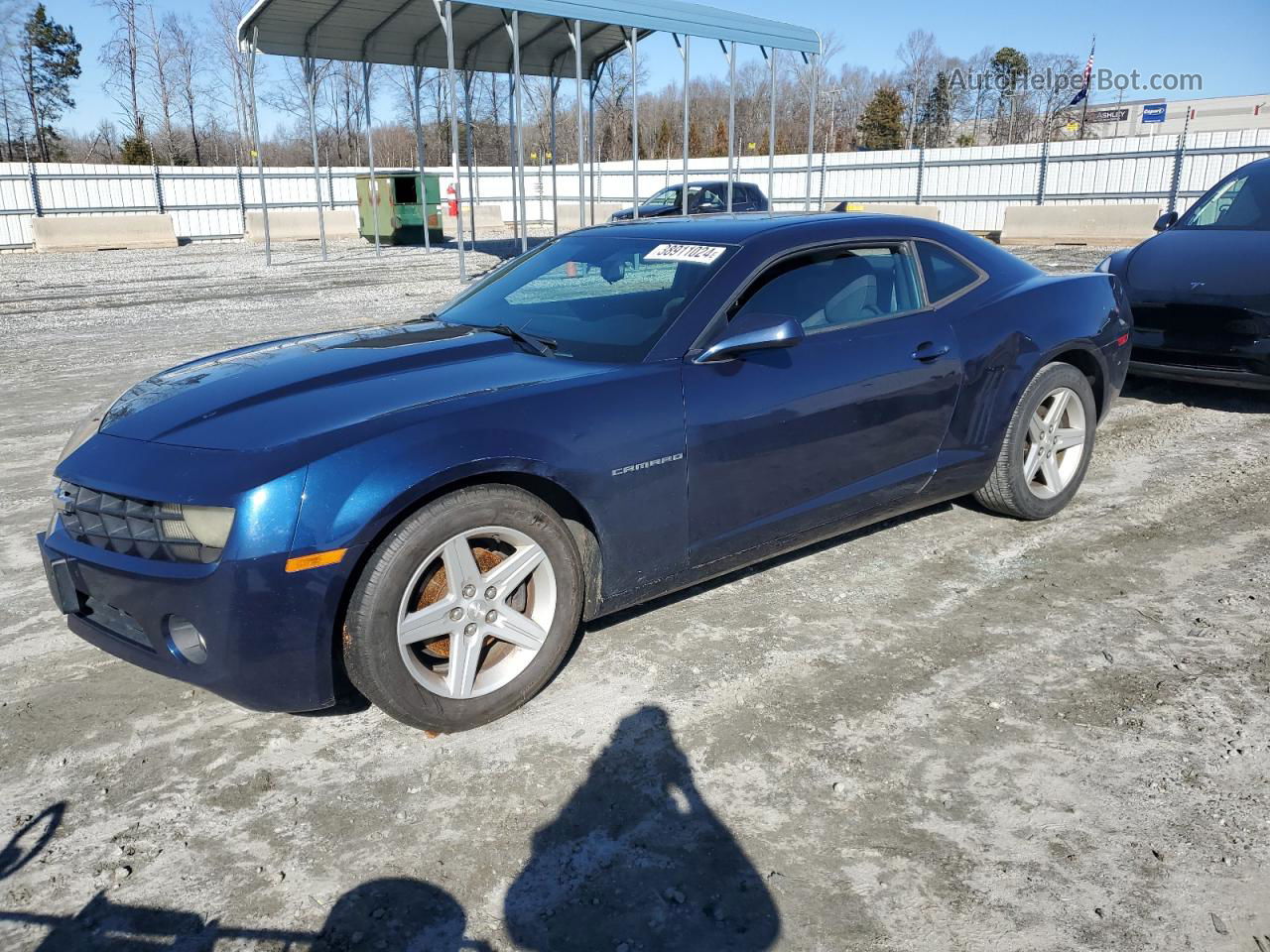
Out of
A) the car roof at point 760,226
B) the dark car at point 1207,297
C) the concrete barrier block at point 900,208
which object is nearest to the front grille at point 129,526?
the car roof at point 760,226

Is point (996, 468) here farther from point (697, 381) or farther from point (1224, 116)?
point (1224, 116)

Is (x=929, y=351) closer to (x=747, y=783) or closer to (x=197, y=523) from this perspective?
(x=747, y=783)

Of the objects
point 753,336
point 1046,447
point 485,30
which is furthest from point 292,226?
point 753,336

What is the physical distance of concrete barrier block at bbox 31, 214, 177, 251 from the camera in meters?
25.7

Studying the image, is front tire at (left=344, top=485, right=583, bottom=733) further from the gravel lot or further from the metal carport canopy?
the metal carport canopy

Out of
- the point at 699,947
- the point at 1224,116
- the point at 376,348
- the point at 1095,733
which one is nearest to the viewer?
the point at 699,947

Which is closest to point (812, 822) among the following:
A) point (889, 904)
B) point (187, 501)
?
point (889, 904)

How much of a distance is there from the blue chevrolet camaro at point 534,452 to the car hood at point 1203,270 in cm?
261

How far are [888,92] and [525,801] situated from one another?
2544 inches

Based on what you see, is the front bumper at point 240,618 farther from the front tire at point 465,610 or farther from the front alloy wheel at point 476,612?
the front alloy wheel at point 476,612

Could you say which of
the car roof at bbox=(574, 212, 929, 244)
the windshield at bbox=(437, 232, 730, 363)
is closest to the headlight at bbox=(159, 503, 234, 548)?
the windshield at bbox=(437, 232, 730, 363)

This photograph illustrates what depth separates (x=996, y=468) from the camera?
4.44 m

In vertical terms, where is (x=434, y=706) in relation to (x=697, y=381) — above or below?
below

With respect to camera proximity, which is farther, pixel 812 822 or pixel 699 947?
pixel 812 822
